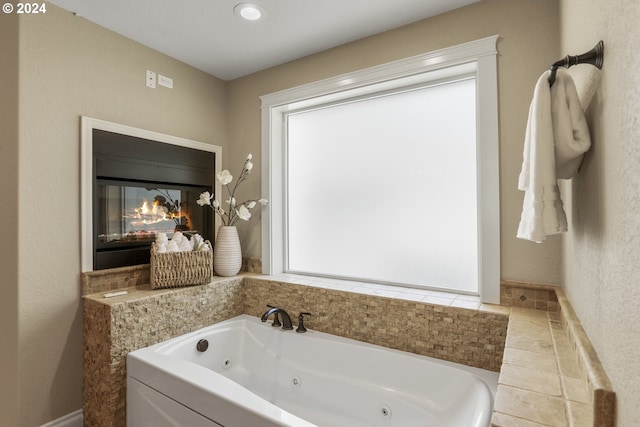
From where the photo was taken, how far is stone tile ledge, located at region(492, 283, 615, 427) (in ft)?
2.35

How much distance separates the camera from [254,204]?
2.60m

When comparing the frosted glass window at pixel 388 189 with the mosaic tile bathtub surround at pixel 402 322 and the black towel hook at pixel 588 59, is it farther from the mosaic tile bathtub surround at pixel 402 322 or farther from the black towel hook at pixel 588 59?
the black towel hook at pixel 588 59

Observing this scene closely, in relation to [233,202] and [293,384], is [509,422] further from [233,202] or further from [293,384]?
[233,202]

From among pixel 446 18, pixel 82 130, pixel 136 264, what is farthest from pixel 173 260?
pixel 446 18

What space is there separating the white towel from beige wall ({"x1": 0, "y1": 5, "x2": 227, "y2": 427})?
7.78 feet

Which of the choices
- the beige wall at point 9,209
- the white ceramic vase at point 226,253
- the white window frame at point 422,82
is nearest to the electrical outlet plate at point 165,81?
the white window frame at point 422,82

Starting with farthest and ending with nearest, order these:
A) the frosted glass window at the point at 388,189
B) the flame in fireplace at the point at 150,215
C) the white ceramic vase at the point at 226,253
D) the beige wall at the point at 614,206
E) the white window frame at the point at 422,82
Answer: the white ceramic vase at the point at 226,253
the flame in fireplace at the point at 150,215
the frosted glass window at the point at 388,189
the white window frame at the point at 422,82
the beige wall at the point at 614,206

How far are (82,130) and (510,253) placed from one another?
8.69 feet

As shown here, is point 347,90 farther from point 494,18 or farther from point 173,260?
point 173,260

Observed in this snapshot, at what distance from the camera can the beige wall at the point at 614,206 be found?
0.60m

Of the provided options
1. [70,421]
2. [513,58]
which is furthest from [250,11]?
[70,421]

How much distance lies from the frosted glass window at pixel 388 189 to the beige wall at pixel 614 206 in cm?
95

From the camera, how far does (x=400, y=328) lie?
Answer: 6.08 ft

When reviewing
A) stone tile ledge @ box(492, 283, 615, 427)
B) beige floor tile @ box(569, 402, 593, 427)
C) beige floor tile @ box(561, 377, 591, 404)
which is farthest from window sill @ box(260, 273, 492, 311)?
beige floor tile @ box(569, 402, 593, 427)
